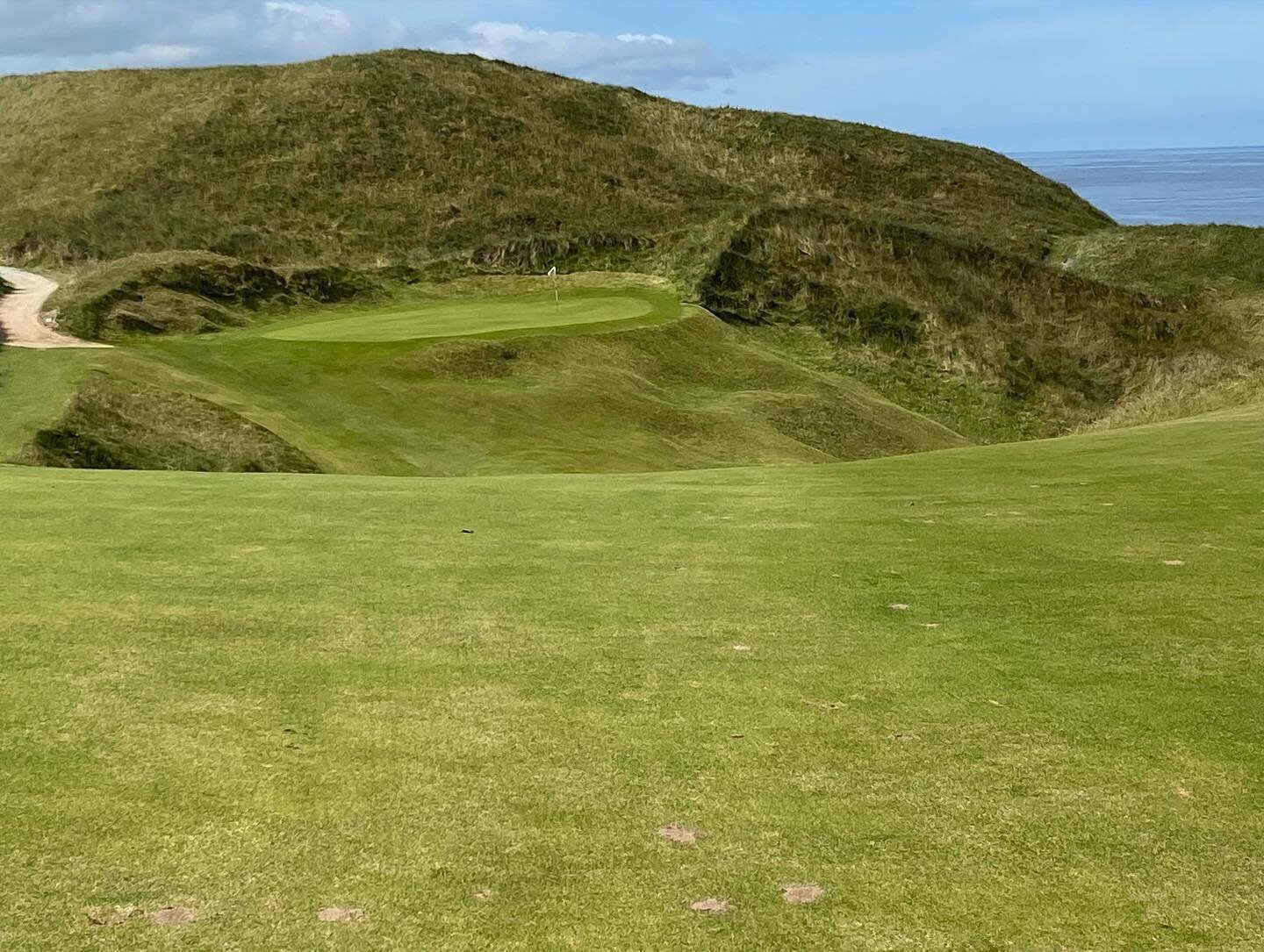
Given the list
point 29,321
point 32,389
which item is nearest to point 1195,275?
point 29,321

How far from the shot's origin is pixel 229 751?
5102mm

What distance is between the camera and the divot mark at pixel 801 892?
3978 mm

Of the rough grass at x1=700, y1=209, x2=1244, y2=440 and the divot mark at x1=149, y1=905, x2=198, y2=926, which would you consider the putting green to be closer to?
the rough grass at x1=700, y1=209, x2=1244, y2=440

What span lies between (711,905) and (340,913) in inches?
45.6

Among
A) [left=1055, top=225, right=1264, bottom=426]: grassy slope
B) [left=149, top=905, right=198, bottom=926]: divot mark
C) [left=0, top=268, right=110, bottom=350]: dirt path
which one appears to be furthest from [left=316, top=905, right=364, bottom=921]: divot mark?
[left=1055, top=225, right=1264, bottom=426]: grassy slope

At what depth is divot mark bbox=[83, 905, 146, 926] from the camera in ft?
12.2

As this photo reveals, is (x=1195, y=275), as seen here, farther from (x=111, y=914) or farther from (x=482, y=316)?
(x=111, y=914)

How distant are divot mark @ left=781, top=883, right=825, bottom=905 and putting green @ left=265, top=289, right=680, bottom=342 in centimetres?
2675

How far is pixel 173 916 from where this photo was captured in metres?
3.77

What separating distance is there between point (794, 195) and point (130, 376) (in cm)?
4980

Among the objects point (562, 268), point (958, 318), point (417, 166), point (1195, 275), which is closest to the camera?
point (958, 318)

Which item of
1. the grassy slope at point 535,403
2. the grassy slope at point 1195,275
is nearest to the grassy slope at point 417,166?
the grassy slope at point 1195,275

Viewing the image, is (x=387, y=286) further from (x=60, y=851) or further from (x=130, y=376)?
(x=60, y=851)

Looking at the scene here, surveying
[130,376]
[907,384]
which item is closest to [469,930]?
[130,376]
